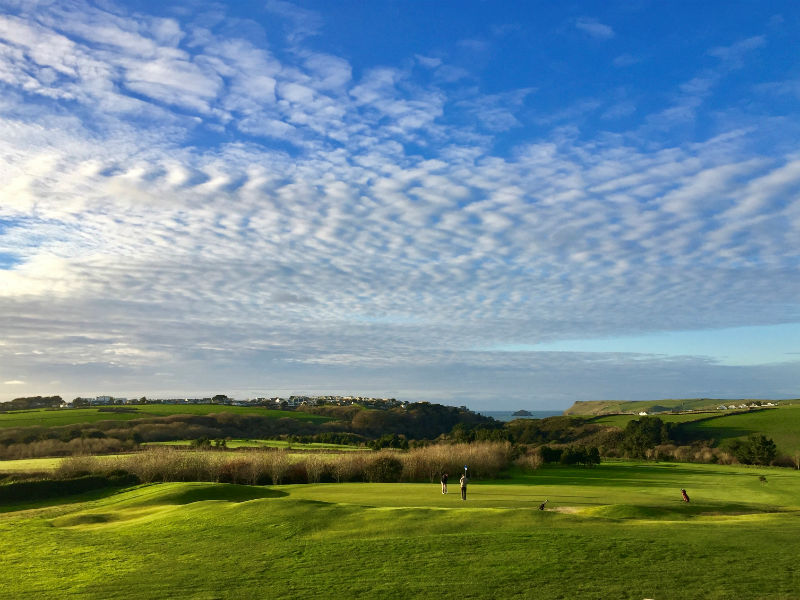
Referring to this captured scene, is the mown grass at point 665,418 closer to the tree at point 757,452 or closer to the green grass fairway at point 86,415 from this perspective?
the tree at point 757,452

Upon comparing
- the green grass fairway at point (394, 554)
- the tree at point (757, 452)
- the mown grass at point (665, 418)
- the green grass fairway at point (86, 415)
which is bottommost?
the tree at point (757, 452)

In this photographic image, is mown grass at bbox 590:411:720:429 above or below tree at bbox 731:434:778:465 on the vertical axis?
above

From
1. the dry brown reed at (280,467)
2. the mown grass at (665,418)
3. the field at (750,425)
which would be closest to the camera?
the dry brown reed at (280,467)

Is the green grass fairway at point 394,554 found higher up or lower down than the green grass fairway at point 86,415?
lower down

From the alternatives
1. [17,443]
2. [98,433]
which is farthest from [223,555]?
[98,433]

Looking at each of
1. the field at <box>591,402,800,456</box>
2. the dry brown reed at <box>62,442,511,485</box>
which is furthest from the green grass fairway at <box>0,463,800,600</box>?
the field at <box>591,402,800,456</box>

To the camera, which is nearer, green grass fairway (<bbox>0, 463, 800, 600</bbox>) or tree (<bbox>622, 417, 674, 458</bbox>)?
green grass fairway (<bbox>0, 463, 800, 600</bbox>)

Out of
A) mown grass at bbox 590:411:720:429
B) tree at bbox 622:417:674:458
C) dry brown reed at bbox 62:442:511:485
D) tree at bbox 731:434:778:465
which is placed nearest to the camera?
dry brown reed at bbox 62:442:511:485

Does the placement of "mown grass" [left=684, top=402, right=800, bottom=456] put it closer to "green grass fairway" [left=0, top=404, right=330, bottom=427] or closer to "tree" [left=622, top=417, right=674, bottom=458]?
"tree" [left=622, top=417, right=674, bottom=458]

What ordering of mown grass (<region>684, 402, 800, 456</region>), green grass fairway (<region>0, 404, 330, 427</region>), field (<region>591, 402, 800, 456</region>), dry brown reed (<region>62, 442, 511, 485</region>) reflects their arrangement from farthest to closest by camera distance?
green grass fairway (<region>0, 404, 330, 427</region>) → field (<region>591, 402, 800, 456</region>) → mown grass (<region>684, 402, 800, 456</region>) → dry brown reed (<region>62, 442, 511, 485</region>)

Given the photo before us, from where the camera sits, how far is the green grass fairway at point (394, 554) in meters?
17.8

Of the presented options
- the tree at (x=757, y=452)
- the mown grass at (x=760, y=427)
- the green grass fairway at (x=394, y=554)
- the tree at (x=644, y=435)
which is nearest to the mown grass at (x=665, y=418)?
the mown grass at (x=760, y=427)

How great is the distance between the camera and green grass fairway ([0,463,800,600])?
1781 cm

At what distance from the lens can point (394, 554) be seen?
22250 mm
